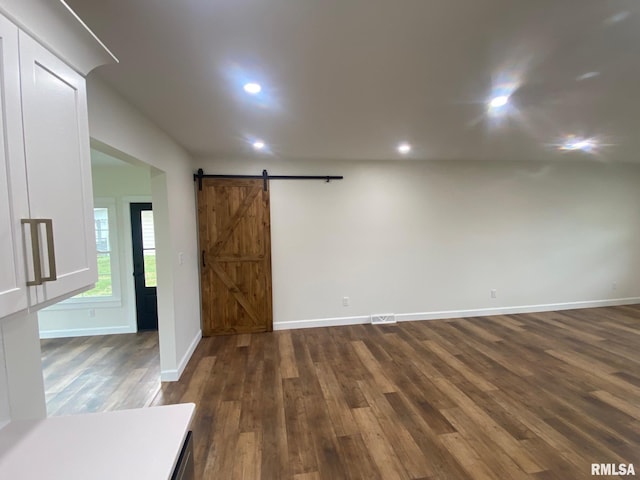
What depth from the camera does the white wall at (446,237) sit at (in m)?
4.32

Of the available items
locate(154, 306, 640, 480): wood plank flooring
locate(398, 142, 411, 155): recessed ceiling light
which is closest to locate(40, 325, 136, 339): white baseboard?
locate(154, 306, 640, 480): wood plank flooring

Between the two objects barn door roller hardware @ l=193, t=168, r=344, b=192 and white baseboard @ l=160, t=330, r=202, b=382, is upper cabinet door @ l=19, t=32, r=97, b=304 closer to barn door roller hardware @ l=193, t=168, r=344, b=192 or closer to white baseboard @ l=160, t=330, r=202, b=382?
white baseboard @ l=160, t=330, r=202, b=382

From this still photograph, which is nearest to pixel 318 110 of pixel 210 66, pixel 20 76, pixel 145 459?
pixel 210 66

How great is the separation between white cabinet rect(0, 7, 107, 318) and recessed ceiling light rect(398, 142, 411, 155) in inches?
123

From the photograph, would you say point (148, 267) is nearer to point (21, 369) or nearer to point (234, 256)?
point (234, 256)

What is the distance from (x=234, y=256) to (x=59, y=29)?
11.0 ft

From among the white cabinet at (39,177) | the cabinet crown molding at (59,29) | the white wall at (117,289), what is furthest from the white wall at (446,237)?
the white cabinet at (39,177)

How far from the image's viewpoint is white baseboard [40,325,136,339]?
4.18 meters

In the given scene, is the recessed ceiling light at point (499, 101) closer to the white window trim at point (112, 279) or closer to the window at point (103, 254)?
the white window trim at point (112, 279)

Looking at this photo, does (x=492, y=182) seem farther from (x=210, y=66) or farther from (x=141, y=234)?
(x=141, y=234)

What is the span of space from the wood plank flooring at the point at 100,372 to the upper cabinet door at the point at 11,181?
2307 millimetres

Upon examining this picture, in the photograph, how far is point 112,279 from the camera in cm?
438

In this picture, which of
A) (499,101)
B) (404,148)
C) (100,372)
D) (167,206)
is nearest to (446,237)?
(404,148)

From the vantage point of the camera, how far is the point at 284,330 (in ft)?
14.1
